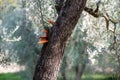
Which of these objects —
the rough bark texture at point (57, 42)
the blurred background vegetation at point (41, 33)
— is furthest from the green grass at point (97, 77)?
the rough bark texture at point (57, 42)

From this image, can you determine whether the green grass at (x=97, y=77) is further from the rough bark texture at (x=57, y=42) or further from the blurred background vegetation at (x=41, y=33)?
the rough bark texture at (x=57, y=42)

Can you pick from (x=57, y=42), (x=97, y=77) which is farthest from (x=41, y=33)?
(x=97, y=77)

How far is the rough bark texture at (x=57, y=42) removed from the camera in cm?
300

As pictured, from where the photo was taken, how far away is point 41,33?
659 cm

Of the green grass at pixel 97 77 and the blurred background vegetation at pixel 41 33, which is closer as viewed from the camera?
the blurred background vegetation at pixel 41 33

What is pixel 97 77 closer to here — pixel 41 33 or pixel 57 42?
pixel 41 33

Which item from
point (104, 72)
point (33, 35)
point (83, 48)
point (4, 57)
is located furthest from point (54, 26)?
point (104, 72)

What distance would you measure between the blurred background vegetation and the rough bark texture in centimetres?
120

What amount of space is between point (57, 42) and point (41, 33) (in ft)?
11.8

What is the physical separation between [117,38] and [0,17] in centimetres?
342

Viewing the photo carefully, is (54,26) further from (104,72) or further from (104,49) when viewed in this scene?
(104,72)

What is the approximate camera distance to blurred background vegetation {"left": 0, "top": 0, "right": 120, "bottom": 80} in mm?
5157

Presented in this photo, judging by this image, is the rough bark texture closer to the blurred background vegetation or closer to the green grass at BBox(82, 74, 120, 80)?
the blurred background vegetation

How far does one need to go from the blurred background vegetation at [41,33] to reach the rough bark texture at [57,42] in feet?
3.93
